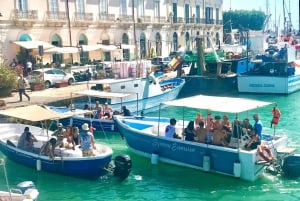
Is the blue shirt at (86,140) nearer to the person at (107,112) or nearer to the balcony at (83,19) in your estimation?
the person at (107,112)

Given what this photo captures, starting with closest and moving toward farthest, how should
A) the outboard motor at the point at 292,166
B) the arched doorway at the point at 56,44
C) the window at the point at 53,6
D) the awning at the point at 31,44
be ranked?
the outboard motor at the point at 292,166 → the awning at the point at 31,44 → the arched doorway at the point at 56,44 → the window at the point at 53,6

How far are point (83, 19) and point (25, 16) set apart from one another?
7297 mm

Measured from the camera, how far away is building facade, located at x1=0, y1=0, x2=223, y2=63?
37344mm

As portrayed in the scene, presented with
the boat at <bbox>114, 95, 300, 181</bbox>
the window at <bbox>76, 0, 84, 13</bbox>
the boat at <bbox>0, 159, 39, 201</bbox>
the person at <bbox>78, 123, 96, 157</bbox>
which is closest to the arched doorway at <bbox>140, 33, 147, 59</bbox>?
the window at <bbox>76, 0, 84, 13</bbox>

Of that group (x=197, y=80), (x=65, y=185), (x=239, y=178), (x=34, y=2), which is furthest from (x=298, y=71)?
(x=65, y=185)

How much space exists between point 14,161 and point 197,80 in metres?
19.6

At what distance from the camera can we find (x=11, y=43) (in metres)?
36.8

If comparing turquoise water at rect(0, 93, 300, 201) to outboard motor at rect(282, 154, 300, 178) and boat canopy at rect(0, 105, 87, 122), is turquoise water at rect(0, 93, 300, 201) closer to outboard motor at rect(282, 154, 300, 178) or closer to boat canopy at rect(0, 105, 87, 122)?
outboard motor at rect(282, 154, 300, 178)

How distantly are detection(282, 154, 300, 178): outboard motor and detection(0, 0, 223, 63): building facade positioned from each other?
26034 mm

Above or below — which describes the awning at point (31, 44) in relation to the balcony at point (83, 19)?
below

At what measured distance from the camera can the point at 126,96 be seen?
2430 centimetres

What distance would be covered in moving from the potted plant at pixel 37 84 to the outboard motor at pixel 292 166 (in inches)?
700

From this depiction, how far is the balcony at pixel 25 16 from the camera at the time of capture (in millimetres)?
36656

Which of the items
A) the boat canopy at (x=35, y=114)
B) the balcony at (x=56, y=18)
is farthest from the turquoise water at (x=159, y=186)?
the balcony at (x=56, y=18)
